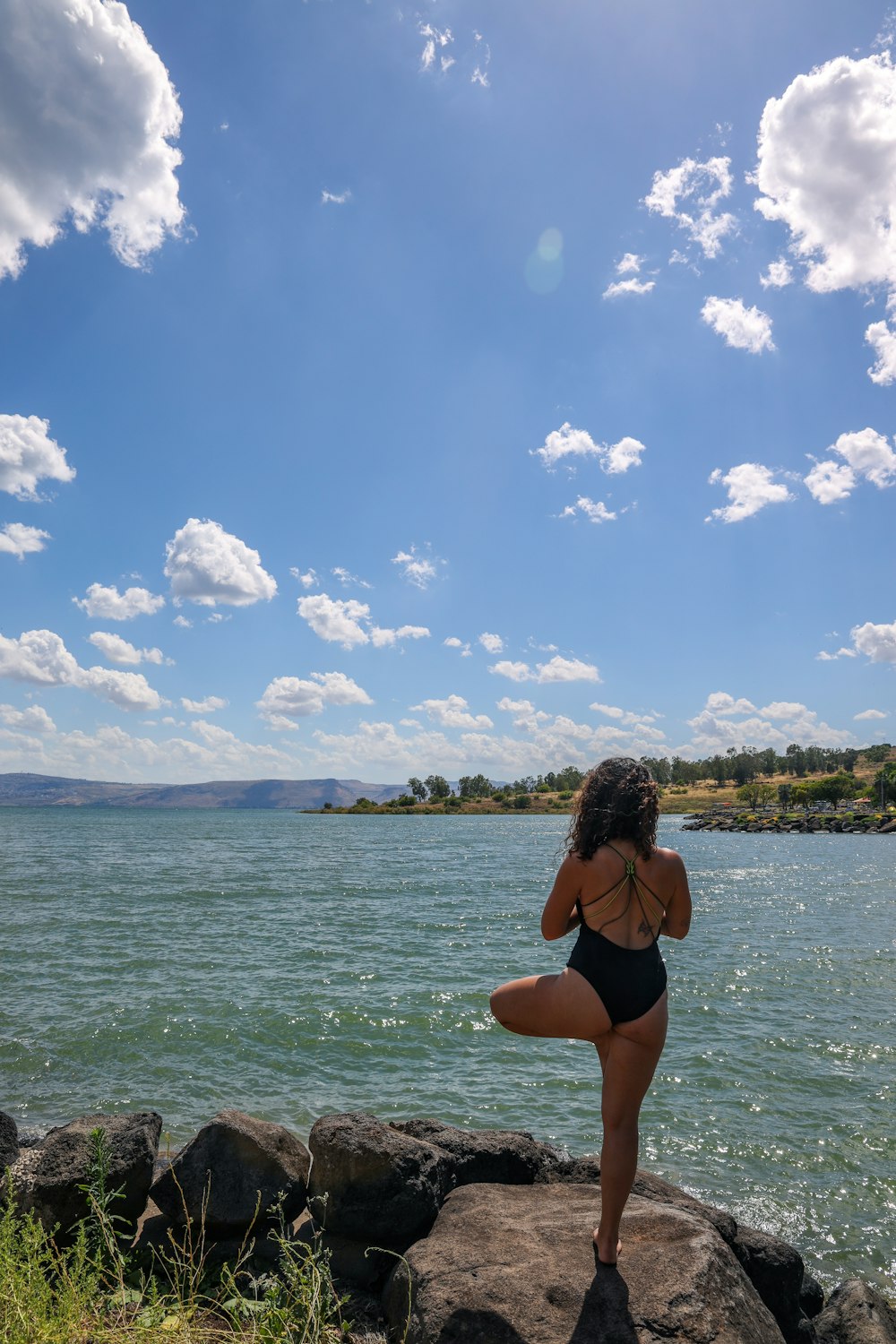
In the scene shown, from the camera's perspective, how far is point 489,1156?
7.16 m

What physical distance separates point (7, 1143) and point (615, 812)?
21.5 ft

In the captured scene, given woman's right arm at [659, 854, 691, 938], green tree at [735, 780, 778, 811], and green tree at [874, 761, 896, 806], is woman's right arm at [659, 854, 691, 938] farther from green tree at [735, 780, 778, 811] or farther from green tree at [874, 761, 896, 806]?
green tree at [735, 780, 778, 811]

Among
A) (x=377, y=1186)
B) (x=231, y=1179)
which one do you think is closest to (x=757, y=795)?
(x=377, y=1186)

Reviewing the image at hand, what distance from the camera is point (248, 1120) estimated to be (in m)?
7.14

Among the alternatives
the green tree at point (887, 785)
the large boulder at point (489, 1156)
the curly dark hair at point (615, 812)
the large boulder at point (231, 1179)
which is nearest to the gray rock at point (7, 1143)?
the large boulder at point (231, 1179)

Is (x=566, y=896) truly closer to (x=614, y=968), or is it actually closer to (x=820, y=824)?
(x=614, y=968)

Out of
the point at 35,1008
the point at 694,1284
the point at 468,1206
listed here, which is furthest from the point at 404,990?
the point at 694,1284

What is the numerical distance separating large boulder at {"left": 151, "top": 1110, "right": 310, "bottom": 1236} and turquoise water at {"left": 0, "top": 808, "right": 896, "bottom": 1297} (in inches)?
131

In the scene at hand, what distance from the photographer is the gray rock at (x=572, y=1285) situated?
4.33 meters

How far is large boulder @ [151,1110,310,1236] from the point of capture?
Result: 6.55 meters

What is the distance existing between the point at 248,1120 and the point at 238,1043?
253 inches

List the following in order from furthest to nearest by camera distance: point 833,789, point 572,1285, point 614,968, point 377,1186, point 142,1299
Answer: point 833,789, point 377,1186, point 142,1299, point 572,1285, point 614,968

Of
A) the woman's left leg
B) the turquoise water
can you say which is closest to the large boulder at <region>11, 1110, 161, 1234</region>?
the turquoise water

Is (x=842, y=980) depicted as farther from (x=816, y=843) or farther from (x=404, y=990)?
(x=816, y=843)
